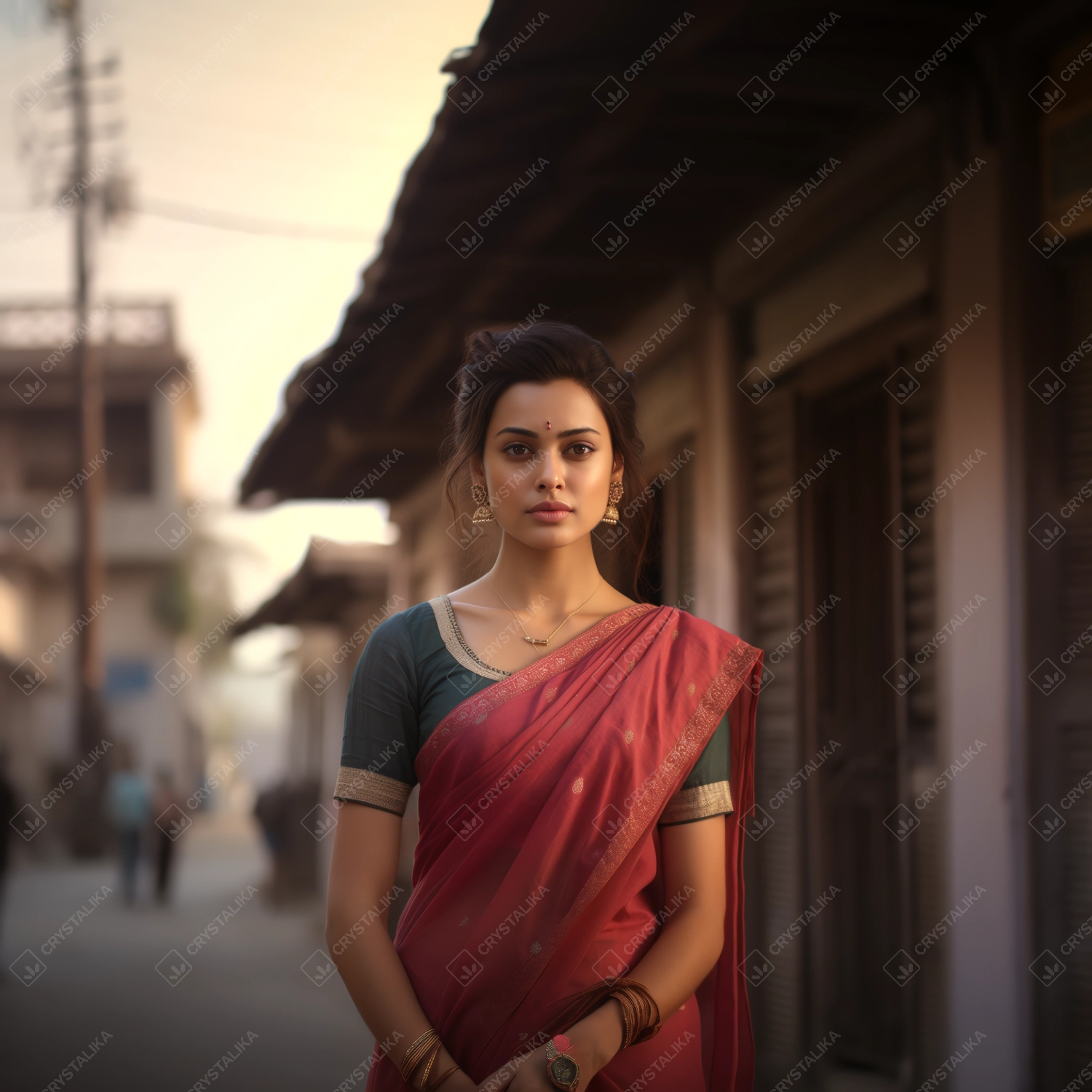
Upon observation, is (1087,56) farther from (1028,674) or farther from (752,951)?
(752,951)

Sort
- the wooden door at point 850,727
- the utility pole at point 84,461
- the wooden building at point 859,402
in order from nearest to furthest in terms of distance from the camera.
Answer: the wooden building at point 859,402
the wooden door at point 850,727
the utility pole at point 84,461

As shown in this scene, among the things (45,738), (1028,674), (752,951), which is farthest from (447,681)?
(45,738)

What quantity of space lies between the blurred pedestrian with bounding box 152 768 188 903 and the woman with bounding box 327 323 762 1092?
1448 cm

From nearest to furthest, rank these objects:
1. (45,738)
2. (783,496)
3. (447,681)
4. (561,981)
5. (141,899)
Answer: (561,981) → (447,681) → (783,496) → (141,899) → (45,738)

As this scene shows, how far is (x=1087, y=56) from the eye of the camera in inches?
129

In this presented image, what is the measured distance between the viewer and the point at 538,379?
6.86ft

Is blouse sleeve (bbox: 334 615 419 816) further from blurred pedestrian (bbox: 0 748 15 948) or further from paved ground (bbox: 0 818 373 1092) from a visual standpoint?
blurred pedestrian (bbox: 0 748 15 948)

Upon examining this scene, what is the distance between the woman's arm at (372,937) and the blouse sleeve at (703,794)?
17.0 inches

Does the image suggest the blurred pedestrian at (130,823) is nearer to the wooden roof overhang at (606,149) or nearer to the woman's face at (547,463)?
the wooden roof overhang at (606,149)

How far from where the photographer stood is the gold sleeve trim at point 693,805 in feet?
6.65

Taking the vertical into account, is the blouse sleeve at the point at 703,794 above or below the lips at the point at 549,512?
below

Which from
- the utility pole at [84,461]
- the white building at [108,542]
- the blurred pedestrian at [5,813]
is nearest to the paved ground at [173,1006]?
the blurred pedestrian at [5,813]

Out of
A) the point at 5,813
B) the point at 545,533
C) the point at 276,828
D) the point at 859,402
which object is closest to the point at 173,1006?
the point at 5,813

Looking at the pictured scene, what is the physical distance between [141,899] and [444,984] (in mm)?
15609
